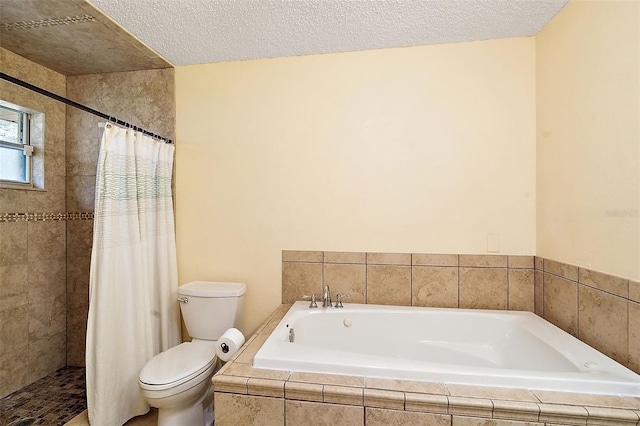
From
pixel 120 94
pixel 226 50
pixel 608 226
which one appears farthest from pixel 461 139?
pixel 120 94

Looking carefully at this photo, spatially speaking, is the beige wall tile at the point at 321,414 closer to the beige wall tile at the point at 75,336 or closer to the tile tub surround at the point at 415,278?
the tile tub surround at the point at 415,278

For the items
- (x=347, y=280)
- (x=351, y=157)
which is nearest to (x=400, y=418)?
(x=347, y=280)

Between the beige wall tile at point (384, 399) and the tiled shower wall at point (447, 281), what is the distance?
96cm

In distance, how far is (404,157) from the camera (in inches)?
79.6

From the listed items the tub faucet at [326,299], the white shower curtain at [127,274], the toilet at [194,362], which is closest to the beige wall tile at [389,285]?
the tub faucet at [326,299]

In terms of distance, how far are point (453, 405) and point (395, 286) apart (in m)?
0.99

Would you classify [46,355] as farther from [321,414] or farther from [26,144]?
[321,414]

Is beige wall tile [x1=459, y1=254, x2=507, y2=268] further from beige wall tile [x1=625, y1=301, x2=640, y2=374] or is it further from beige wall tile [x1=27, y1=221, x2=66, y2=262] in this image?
beige wall tile [x1=27, y1=221, x2=66, y2=262]

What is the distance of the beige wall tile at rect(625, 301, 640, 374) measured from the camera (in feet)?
3.98

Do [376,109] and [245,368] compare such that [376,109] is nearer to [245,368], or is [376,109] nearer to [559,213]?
[559,213]

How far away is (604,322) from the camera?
1.38 m

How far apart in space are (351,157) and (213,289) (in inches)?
52.9

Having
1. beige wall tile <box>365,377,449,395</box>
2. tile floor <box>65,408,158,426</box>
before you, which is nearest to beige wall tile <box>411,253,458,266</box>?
beige wall tile <box>365,377,449,395</box>

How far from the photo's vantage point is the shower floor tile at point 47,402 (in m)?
1.80
